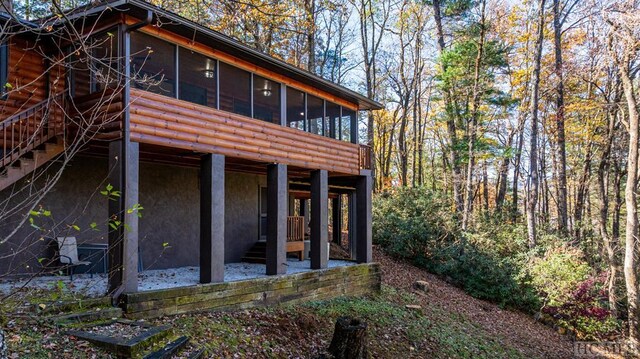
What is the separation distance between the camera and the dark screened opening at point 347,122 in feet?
42.9

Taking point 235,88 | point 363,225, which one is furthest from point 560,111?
point 235,88

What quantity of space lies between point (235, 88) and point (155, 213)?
3.57m

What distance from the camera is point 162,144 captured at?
7582 millimetres

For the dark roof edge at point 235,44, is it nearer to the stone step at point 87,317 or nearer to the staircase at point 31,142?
the staircase at point 31,142

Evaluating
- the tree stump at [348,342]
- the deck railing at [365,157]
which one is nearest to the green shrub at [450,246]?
the deck railing at [365,157]

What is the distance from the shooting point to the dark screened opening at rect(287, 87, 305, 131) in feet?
37.4

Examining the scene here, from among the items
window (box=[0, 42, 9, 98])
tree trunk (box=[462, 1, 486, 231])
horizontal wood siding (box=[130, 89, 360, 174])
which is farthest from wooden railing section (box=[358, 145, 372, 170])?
window (box=[0, 42, 9, 98])

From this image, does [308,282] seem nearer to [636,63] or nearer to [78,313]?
[78,313]

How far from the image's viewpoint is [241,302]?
8.56 m

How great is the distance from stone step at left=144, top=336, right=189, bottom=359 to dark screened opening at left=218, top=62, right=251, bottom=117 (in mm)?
5278

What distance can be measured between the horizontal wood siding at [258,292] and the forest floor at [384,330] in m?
0.23

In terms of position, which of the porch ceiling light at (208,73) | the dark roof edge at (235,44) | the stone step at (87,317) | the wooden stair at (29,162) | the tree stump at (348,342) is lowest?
the tree stump at (348,342)

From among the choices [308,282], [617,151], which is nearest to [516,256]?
[617,151]

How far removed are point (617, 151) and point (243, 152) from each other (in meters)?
17.3
